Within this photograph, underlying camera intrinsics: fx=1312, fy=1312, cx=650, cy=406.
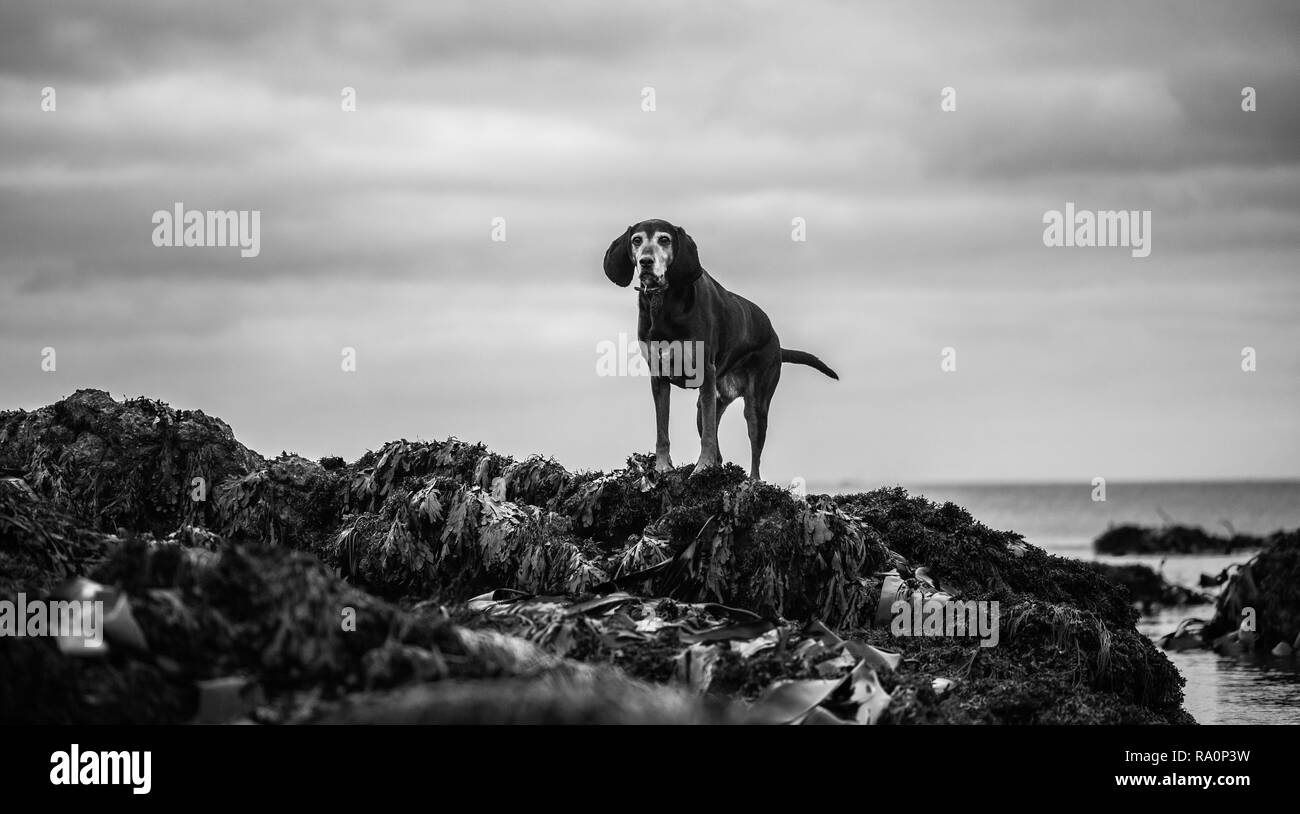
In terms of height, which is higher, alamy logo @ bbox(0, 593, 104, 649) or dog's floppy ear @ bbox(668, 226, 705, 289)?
dog's floppy ear @ bbox(668, 226, 705, 289)

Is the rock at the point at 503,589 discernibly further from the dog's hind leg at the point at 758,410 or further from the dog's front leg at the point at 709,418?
the dog's hind leg at the point at 758,410

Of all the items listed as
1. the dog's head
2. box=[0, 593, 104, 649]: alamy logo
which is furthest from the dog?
box=[0, 593, 104, 649]: alamy logo

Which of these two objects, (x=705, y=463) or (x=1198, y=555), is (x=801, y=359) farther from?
(x=1198, y=555)

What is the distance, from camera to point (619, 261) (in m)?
11.7

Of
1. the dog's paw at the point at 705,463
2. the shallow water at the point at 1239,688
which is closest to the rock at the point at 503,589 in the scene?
the dog's paw at the point at 705,463

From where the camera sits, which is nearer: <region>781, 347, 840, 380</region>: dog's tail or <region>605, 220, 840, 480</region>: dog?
<region>605, 220, 840, 480</region>: dog

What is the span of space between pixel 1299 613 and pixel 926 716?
1214 centimetres

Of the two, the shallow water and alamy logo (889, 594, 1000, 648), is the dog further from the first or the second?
the shallow water

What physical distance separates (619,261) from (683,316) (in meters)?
0.80
